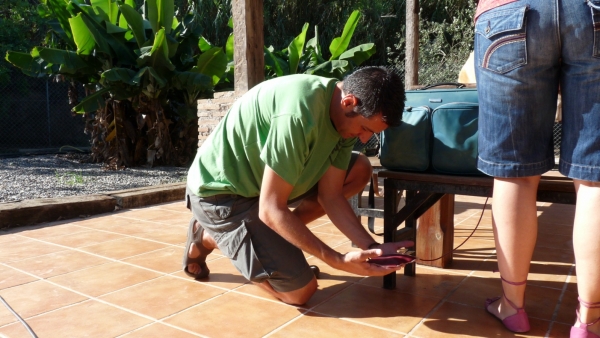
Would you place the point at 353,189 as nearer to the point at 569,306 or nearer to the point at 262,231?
the point at 262,231

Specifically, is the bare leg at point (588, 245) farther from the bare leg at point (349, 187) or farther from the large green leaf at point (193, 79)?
the large green leaf at point (193, 79)

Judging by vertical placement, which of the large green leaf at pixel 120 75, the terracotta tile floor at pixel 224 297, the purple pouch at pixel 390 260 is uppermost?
the large green leaf at pixel 120 75

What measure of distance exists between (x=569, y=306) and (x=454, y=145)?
847 millimetres

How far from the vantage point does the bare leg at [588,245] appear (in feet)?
5.22

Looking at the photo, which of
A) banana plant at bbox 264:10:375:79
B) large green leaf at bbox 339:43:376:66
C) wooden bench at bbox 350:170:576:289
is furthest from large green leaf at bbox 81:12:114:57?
wooden bench at bbox 350:170:576:289

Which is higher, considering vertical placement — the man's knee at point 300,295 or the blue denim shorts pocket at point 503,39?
the blue denim shorts pocket at point 503,39

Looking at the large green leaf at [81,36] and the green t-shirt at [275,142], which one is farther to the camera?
the large green leaf at [81,36]


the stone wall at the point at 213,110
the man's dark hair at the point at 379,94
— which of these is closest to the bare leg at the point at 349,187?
the man's dark hair at the point at 379,94

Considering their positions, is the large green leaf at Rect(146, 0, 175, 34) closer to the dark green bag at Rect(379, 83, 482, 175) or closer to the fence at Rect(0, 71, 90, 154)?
the fence at Rect(0, 71, 90, 154)

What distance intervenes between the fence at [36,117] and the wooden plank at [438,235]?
9.79 metres

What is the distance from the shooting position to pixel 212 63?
723cm

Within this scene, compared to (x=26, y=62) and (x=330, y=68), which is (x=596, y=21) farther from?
(x=26, y=62)

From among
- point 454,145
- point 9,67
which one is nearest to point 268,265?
point 454,145

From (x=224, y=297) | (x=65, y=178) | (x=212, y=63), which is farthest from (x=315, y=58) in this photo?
(x=224, y=297)
